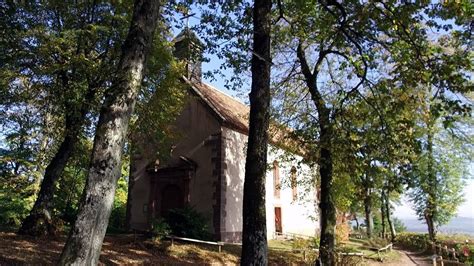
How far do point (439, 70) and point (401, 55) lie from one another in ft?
4.78

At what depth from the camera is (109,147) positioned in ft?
19.3

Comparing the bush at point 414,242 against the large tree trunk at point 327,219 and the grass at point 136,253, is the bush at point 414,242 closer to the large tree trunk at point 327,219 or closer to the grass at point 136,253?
the grass at point 136,253

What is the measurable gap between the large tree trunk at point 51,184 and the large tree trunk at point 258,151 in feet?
25.4

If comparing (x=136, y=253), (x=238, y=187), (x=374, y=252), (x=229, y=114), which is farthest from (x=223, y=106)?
(x=374, y=252)

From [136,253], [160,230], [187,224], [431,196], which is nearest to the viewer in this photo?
[136,253]

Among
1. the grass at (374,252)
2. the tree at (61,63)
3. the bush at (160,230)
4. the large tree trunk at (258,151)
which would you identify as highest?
the tree at (61,63)

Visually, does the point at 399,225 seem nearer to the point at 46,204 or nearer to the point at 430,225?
the point at 430,225

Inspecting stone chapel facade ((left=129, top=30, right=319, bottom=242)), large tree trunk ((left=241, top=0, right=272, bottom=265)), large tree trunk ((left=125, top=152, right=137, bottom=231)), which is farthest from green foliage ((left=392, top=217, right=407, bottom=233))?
large tree trunk ((left=241, top=0, right=272, bottom=265))

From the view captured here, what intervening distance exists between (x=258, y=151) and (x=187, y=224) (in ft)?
33.1

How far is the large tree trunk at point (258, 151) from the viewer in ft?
26.0

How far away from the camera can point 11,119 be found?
21938mm

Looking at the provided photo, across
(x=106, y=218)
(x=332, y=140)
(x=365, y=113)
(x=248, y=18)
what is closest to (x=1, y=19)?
(x=248, y=18)

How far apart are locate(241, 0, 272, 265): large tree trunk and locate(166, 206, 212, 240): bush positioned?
32.0 ft

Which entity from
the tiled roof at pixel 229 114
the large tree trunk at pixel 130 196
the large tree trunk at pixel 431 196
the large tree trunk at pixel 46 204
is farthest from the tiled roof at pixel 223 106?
the large tree trunk at pixel 431 196
